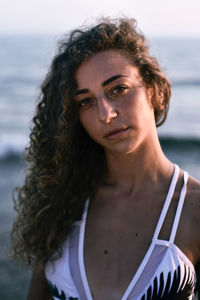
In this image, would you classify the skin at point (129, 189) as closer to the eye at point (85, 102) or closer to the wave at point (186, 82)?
the eye at point (85, 102)

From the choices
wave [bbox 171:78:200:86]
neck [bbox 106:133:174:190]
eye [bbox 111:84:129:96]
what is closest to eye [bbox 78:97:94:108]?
eye [bbox 111:84:129:96]

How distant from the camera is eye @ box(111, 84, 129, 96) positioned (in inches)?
74.5

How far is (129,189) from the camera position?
2.11 metres

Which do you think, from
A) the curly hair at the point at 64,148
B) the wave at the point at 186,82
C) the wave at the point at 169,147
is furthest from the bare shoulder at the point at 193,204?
the wave at the point at 186,82

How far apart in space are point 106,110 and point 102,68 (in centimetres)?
20

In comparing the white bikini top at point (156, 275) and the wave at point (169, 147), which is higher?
the wave at point (169, 147)

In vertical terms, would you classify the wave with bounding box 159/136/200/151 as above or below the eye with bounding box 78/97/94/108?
above

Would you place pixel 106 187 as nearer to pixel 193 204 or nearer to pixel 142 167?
pixel 142 167

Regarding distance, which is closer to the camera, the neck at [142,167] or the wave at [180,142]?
the neck at [142,167]

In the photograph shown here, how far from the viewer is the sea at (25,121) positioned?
464cm

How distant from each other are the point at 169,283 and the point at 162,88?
988mm

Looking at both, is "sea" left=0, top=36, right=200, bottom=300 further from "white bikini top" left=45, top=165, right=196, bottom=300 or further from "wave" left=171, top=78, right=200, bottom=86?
"white bikini top" left=45, top=165, right=196, bottom=300

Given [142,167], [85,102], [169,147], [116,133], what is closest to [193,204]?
[142,167]

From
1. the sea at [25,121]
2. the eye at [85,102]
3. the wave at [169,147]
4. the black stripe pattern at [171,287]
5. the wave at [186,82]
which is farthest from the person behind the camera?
the wave at [186,82]
